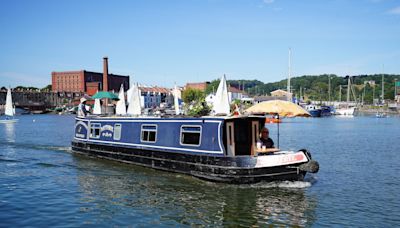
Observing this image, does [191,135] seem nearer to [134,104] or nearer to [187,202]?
[187,202]

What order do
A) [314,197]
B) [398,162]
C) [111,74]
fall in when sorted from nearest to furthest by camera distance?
1. [314,197]
2. [398,162]
3. [111,74]

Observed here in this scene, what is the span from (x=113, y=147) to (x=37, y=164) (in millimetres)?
4609

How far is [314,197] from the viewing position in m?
15.4

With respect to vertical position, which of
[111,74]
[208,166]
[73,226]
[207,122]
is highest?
[111,74]

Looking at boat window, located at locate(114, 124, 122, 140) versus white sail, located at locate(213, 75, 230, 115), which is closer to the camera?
boat window, located at locate(114, 124, 122, 140)

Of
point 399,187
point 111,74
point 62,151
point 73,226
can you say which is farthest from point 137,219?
point 111,74

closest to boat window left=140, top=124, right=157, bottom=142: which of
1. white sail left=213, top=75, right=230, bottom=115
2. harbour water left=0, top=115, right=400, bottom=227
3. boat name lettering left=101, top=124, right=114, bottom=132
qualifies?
harbour water left=0, top=115, right=400, bottom=227

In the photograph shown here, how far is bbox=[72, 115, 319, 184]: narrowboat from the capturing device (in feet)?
52.2

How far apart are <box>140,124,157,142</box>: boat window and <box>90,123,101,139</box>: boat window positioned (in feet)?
15.7

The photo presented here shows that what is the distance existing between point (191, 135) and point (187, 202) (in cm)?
425

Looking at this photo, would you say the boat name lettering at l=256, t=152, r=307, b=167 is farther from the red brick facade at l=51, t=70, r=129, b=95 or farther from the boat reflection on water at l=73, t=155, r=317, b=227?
the red brick facade at l=51, t=70, r=129, b=95

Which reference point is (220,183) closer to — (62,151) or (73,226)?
(73,226)

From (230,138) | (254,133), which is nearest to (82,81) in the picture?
(254,133)

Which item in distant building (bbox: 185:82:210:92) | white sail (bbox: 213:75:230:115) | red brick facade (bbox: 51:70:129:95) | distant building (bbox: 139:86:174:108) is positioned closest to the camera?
white sail (bbox: 213:75:230:115)
